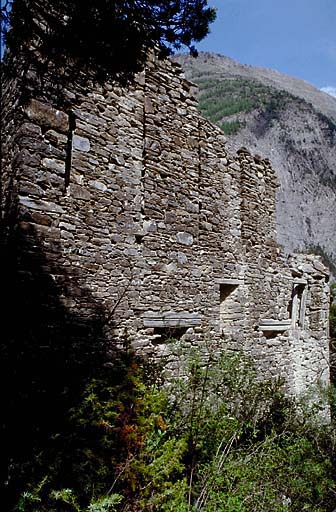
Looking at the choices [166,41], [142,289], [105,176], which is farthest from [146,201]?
[166,41]

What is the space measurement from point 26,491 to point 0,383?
975 mm

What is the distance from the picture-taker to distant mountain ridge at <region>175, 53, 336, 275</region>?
36031 mm

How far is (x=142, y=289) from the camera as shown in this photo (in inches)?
228

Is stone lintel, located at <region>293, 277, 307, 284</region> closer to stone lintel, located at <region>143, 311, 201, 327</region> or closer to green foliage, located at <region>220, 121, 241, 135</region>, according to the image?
stone lintel, located at <region>143, 311, 201, 327</region>

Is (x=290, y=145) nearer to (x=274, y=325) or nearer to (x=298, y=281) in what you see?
(x=298, y=281)

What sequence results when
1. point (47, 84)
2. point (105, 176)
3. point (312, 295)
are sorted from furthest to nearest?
point (312, 295)
point (105, 176)
point (47, 84)

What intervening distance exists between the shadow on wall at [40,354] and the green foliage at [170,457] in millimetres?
107

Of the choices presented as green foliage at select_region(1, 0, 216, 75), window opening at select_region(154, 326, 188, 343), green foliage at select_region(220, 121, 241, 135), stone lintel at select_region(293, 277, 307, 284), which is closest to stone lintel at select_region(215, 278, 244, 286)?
window opening at select_region(154, 326, 188, 343)

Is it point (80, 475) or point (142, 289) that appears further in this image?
point (142, 289)

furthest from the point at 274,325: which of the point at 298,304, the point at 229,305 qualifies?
the point at 229,305

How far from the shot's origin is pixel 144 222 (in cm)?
593

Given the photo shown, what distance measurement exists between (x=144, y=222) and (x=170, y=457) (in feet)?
10.6

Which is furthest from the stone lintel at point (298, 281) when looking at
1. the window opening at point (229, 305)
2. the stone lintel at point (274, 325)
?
the window opening at point (229, 305)

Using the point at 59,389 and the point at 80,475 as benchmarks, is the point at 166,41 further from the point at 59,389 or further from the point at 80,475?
the point at 80,475
